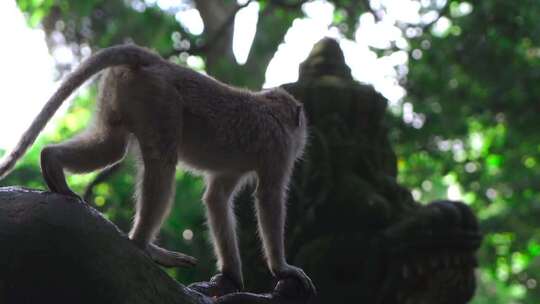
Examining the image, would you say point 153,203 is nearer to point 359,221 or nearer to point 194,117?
point 194,117

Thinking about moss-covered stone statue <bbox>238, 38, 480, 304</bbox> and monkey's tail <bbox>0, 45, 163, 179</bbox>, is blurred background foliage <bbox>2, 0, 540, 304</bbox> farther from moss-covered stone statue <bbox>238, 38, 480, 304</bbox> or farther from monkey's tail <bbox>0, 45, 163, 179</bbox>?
monkey's tail <bbox>0, 45, 163, 179</bbox>

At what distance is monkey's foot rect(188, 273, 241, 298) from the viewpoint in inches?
151

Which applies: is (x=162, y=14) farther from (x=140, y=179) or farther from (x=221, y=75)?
(x=140, y=179)

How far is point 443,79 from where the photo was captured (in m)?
10.7

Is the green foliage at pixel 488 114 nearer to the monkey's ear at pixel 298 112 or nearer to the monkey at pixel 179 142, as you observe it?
the monkey's ear at pixel 298 112

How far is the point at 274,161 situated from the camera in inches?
179

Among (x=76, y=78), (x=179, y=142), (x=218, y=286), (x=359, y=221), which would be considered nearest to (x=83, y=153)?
(x=76, y=78)

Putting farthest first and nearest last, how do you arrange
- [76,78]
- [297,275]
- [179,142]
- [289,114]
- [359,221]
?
1. [359,221]
2. [289,114]
3. [179,142]
4. [297,275]
5. [76,78]

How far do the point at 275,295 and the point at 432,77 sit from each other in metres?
7.71

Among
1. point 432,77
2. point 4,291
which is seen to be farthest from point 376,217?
point 432,77

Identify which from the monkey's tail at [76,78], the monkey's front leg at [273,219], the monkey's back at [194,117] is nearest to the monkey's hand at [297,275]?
the monkey's front leg at [273,219]

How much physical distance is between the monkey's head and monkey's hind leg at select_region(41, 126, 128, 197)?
111 cm

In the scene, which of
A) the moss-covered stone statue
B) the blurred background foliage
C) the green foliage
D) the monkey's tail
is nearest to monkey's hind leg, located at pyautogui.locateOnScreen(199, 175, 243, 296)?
the moss-covered stone statue

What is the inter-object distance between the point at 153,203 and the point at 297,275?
2.76 feet
